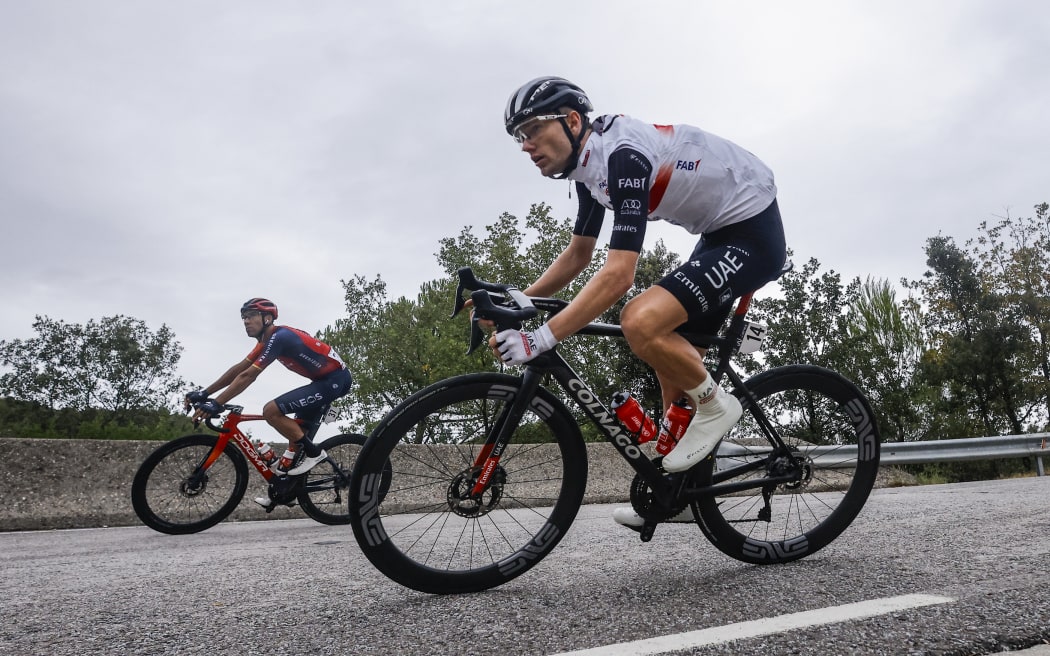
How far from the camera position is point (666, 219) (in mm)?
3193

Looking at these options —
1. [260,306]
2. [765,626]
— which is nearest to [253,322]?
[260,306]

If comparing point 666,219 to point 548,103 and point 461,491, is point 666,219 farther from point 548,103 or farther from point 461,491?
point 461,491

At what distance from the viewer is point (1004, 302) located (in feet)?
116

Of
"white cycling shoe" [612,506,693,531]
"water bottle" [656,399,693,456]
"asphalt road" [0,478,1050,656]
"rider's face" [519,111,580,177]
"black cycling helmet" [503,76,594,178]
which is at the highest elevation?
"black cycling helmet" [503,76,594,178]

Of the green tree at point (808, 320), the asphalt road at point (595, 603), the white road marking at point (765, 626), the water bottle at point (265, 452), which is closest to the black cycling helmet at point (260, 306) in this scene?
the water bottle at point (265, 452)

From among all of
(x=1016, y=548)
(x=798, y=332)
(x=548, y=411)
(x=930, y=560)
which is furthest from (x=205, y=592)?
(x=798, y=332)

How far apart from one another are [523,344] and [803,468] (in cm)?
159

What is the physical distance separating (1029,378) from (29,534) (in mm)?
40315

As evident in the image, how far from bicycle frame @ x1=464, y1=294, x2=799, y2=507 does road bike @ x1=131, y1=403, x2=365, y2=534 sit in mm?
4381

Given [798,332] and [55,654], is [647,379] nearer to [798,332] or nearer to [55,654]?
[798,332]

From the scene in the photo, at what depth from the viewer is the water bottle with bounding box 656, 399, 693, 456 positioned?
314cm

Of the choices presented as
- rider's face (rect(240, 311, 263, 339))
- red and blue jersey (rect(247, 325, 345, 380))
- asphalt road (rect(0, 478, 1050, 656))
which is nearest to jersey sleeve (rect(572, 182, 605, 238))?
asphalt road (rect(0, 478, 1050, 656))

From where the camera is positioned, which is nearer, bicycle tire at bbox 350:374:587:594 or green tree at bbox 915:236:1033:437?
bicycle tire at bbox 350:374:587:594

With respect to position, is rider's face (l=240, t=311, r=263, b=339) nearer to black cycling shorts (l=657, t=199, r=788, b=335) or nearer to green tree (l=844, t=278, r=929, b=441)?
black cycling shorts (l=657, t=199, r=788, b=335)
